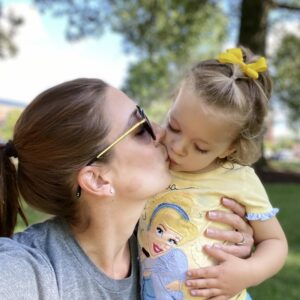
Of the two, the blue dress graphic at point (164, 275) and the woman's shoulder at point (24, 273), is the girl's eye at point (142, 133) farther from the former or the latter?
the woman's shoulder at point (24, 273)

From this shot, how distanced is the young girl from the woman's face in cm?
24

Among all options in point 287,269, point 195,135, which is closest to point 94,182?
point 195,135

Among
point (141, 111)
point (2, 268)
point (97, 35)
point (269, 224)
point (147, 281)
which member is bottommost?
point (97, 35)

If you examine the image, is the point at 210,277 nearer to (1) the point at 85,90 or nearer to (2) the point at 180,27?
(1) the point at 85,90

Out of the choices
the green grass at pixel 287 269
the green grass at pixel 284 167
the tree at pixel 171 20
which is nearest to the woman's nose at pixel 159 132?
the green grass at pixel 287 269

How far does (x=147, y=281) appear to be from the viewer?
212 cm

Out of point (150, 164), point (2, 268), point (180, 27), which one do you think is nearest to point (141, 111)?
point (150, 164)

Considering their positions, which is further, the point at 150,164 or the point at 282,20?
the point at 282,20

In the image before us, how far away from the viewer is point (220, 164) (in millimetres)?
2398

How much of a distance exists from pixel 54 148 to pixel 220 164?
90 centimetres

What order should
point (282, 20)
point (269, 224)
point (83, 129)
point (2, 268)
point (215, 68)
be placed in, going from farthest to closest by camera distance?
point (282, 20) < point (215, 68) < point (269, 224) < point (83, 129) < point (2, 268)

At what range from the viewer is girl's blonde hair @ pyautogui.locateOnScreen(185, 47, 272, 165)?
2.30 metres

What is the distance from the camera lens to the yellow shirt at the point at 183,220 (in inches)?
83.0

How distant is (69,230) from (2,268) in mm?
447
